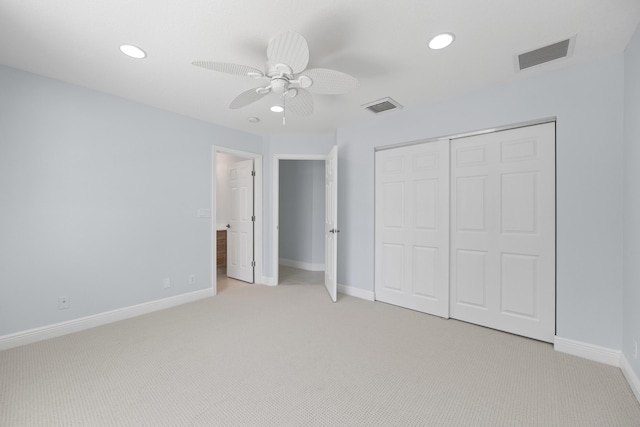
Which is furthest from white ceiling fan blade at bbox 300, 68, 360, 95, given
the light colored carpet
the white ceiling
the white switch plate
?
the white switch plate

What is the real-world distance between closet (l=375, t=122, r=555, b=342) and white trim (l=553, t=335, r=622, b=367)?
0.11 metres

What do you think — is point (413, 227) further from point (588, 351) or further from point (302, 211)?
point (302, 211)

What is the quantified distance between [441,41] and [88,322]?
4.10 metres

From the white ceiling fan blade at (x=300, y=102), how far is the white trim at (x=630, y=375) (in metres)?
3.02

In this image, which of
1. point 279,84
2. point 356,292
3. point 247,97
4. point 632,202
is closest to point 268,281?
point 356,292

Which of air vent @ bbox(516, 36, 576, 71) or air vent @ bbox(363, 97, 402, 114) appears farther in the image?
air vent @ bbox(363, 97, 402, 114)

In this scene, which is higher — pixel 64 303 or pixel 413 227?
pixel 413 227

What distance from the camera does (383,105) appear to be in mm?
3236

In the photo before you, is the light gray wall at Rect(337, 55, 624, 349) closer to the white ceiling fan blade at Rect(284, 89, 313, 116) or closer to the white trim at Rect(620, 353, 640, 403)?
the white trim at Rect(620, 353, 640, 403)

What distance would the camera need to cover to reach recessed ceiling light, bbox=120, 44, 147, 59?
2.08m

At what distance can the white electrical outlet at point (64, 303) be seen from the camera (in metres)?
2.67

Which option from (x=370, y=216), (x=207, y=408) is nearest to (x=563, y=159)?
(x=370, y=216)

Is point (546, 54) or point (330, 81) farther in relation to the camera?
point (546, 54)

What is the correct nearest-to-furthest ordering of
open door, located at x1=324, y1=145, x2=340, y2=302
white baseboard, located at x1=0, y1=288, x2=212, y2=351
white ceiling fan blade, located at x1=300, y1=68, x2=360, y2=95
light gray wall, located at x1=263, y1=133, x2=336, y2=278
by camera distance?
1. white ceiling fan blade, located at x1=300, y1=68, x2=360, y2=95
2. white baseboard, located at x1=0, y1=288, x2=212, y2=351
3. open door, located at x1=324, y1=145, x2=340, y2=302
4. light gray wall, located at x1=263, y1=133, x2=336, y2=278
